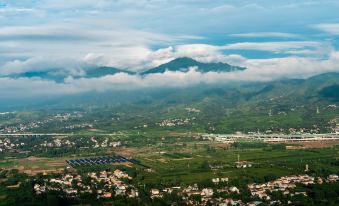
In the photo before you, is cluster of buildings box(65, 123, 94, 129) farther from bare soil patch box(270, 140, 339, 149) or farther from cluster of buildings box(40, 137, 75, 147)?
bare soil patch box(270, 140, 339, 149)

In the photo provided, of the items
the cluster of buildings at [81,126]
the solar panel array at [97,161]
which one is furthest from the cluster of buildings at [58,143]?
the cluster of buildings at [81,126]

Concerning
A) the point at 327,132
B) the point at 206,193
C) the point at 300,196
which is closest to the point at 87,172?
the point at 206,193

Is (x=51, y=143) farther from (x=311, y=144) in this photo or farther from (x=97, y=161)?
(x=311, y=144)

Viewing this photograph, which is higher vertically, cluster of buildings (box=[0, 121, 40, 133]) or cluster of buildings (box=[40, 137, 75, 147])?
cluster of buildings (box=[0, 121, 40, 133])

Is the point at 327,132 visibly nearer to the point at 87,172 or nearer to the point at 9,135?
the point at 87,172

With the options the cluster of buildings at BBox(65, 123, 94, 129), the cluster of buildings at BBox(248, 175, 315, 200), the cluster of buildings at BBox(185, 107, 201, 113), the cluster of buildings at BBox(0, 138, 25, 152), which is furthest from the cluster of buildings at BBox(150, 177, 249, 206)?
the cluster of buildings at BBox(185, 107, 201, 113)

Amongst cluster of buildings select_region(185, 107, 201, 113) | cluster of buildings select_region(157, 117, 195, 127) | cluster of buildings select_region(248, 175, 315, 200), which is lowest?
cluster of buildings select_region(248, 175, 315, 200)
